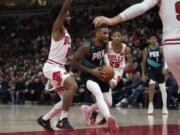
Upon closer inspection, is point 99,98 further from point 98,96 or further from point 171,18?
point 171,18

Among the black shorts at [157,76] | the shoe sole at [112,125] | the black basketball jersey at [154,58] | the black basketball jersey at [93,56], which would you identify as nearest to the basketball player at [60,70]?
the black basketball jersey at [93,56]

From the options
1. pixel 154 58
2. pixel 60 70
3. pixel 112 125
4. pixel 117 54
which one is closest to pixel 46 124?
pixel 60 70

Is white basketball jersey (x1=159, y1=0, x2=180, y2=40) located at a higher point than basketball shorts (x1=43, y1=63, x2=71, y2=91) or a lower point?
higher

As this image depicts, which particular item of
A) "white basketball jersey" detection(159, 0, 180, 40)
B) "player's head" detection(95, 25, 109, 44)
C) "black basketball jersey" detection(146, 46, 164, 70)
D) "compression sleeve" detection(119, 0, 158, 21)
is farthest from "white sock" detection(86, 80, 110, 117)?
"black basketball jersey" detection(146, 46, 164, 70)

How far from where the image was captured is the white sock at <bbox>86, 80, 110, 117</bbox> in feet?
21.7

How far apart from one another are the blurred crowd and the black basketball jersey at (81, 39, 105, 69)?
469 cm

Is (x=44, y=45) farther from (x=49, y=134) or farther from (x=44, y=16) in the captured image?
(x=49, y=134)

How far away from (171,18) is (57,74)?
10.4 feet

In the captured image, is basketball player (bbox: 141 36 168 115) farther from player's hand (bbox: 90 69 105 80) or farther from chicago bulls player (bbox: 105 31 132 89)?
player's hand (bbox: 90 69 105 80)

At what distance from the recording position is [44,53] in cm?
2431

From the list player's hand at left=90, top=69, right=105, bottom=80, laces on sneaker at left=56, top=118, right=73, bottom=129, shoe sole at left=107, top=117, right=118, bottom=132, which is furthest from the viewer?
player's hand at left=90, top=69, right=105, bottom=80

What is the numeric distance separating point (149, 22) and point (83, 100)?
6.74 m

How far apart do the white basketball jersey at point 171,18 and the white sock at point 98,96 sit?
262 centimetres

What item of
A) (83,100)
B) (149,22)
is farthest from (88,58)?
(149,22)
